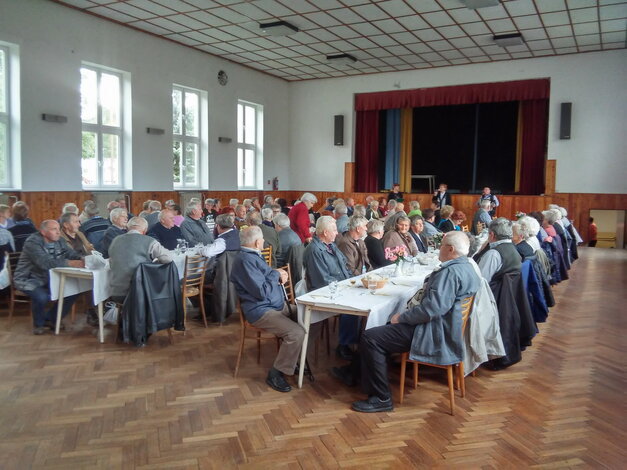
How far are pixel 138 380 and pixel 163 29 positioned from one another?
9.49 metres

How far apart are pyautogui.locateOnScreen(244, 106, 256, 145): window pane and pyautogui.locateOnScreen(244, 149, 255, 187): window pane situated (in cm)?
36

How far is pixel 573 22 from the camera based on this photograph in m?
10.8

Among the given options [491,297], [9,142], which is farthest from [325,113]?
[491,297]

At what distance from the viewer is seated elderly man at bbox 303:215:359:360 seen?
4754 millimetres

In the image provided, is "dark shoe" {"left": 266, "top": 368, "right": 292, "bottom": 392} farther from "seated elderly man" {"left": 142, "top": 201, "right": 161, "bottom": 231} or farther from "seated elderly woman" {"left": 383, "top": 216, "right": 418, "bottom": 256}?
"seated elderly man" {"left": 142, "top": 201, "right": 161, "bottom": 231}

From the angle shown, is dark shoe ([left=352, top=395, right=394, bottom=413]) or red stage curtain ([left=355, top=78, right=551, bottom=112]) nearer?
dark shoe ([left=352, top=395, right=394, bottom=413])

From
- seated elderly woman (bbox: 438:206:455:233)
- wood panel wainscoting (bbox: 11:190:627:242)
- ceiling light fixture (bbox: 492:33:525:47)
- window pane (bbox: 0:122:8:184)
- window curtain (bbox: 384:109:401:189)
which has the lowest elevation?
seated elderly woman (bbox: 438:206:455:233)

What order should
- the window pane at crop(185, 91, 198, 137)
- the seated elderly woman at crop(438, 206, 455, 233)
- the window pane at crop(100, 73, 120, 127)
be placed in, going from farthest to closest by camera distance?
the window pane at crop(185, 91, 198, 137)
the window pane at crop(100, 73, 120, 127)
the seated elderly woman at crop(438, 206, 455, 233)

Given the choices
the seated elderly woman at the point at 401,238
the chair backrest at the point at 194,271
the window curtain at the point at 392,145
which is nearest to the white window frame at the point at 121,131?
the chair backrest at the point at 194,271

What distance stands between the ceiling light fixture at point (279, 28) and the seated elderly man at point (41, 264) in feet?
23.2

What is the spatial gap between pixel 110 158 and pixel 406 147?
29.1 feet

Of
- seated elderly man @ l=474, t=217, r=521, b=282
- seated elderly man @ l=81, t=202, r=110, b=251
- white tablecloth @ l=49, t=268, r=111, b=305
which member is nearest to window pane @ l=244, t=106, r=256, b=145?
seated elderly man @ l=81, t=202, r=110, b=251

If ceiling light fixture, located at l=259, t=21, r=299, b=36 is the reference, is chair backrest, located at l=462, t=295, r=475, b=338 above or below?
below

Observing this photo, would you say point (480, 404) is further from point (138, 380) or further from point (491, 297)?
point (138, 380)
